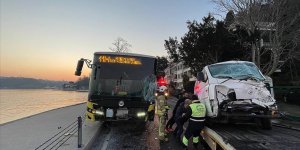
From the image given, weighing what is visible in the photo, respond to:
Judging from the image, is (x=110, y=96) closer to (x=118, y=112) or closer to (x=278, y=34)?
(x=118, y=112)

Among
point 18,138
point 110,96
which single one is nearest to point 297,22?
point 110,96

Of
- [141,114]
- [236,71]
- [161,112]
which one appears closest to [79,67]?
[141,114]

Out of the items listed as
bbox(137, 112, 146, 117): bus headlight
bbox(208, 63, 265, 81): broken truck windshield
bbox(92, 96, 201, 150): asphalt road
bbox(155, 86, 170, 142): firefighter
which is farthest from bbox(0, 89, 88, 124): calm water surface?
bbox(208, 63, 265, 81): broken truck windshield

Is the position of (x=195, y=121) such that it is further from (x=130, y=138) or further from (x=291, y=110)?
(x=291, y=110)

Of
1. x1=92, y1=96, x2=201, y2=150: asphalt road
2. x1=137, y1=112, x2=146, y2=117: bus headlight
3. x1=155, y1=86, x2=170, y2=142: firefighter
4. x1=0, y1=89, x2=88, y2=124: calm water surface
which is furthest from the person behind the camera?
x1=0, y1=89, x2=88, y2=124: calm water surface

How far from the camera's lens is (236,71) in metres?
9.85

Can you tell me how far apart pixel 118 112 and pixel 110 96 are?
0.66m

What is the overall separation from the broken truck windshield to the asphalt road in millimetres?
2436

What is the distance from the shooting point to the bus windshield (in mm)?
12320

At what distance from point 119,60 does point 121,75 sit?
2.06 feet

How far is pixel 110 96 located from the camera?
12.2 m

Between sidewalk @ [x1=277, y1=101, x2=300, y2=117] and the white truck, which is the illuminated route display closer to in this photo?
the white truck

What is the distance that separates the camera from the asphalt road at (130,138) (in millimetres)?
9656

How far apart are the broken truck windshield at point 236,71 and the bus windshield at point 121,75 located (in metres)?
3.03
